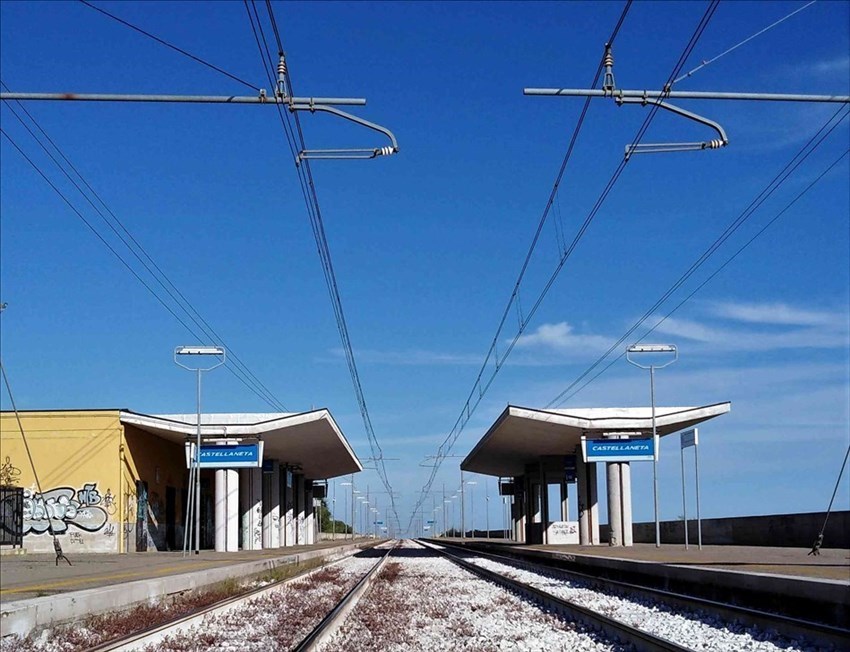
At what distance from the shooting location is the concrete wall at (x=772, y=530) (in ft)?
110

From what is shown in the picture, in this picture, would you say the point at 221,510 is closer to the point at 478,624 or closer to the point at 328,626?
the point at 478,624

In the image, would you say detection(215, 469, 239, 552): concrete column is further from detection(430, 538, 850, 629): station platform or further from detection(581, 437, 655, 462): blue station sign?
detection(430, 538, 850, 629): station platform

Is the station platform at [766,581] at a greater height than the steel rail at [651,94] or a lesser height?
lesser

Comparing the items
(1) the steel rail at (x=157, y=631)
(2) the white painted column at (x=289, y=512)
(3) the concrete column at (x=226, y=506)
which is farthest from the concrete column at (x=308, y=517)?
(1) the steel rail at (x=157, y=631)

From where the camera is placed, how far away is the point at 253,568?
27203mm

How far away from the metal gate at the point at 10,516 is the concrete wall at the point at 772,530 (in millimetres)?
24403

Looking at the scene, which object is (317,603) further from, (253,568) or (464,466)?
(464,466)

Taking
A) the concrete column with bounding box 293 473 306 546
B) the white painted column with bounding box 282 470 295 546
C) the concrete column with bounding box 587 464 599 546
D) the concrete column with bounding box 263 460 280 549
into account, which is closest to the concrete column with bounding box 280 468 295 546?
the white painted column with bounding box 282 470 295 546

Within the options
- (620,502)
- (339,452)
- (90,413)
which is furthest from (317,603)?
(339,452)

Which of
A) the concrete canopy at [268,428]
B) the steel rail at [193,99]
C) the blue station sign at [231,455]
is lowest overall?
the blue station sign at [231,455]

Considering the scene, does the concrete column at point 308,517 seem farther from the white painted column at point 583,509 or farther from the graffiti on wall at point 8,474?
the graffiti on wall at point 8,474

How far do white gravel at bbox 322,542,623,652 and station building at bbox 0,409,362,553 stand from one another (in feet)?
26.1

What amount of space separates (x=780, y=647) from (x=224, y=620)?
7856 mm

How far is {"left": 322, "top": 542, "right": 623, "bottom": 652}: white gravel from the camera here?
40.0ft
